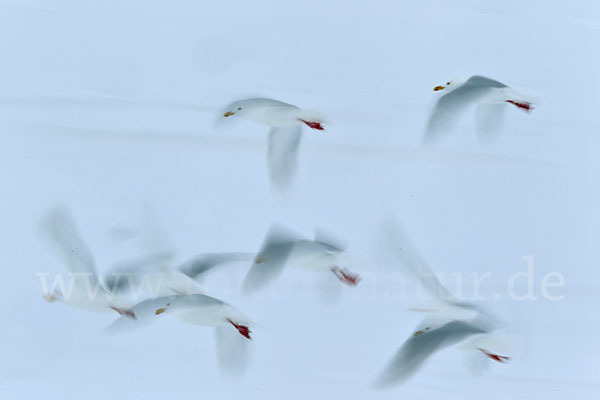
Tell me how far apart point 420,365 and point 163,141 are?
39 centimetres

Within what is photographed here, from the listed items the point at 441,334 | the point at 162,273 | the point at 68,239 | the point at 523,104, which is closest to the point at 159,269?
the point at 162,273

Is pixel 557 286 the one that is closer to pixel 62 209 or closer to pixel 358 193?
pixel 358 193

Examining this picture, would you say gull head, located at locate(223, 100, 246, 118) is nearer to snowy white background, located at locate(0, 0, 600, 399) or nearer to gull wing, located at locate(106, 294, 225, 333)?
snowy white background, located at locate(0, 0, 600, 399)

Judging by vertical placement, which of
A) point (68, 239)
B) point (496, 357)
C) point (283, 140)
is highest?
point (283, 140)

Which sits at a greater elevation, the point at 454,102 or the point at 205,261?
the point at 454,102

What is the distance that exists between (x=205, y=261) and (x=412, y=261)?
0.24 meters

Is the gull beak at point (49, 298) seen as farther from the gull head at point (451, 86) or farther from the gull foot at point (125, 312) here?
the gull head at point (451, 86)

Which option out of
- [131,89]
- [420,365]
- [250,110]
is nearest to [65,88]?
[131,89]

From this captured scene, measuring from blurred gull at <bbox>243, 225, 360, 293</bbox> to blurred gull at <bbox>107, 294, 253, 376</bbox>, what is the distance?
38mm

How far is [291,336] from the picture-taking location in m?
0.70

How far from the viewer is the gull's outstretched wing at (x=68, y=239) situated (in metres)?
0.69

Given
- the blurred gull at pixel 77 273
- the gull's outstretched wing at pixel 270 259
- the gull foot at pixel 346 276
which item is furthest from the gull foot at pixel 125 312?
the gull foot at pixel 346 276

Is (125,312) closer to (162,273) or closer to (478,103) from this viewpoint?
(162,273)

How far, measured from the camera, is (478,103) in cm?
70
